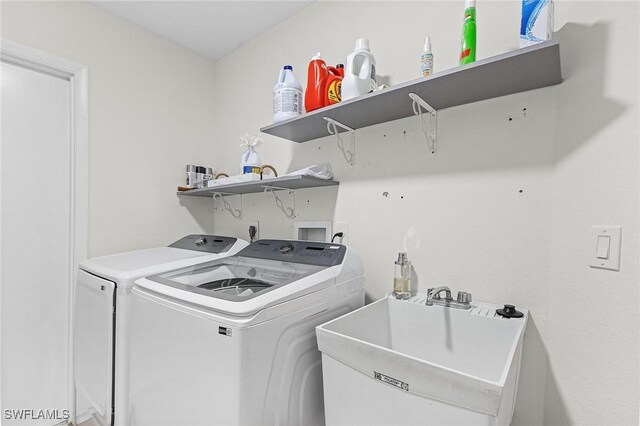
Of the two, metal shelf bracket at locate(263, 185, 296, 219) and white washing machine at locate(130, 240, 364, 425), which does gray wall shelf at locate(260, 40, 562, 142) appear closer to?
metal shelf bracket at locate(263, 185, 296, 219)

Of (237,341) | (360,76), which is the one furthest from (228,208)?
(237,341)

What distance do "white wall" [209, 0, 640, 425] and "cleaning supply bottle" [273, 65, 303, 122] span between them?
1.04 ft

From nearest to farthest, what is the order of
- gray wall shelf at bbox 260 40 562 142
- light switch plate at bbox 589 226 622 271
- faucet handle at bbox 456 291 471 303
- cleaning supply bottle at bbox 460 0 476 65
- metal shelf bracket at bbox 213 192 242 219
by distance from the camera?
light switch plate at bbox 589 226 622 271, gray wall shelf at bbox 260 40 562 142, cleaning supply bottle at bbox 460 0 476 65, faucet handle at bbox 456 291 471 303, metal shelf bracket at bbox 213 192 242 219

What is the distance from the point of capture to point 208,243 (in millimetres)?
2104

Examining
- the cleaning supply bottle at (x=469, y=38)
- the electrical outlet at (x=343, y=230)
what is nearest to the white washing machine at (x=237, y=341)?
the electrical outlet at (x=343, y=230)

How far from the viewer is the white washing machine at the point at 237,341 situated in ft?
3.15

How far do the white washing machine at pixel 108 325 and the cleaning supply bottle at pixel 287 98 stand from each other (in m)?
0.96

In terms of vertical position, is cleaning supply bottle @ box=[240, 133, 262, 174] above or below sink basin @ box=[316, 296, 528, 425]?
above

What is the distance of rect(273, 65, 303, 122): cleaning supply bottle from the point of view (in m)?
1.72

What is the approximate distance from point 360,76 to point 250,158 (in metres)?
0.98

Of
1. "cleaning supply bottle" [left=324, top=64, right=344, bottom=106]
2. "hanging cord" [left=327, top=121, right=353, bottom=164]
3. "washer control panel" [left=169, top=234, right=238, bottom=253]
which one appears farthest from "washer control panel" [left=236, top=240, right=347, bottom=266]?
"cleaning supply bottle" [left=324, top=64, right=344, bottom=106]

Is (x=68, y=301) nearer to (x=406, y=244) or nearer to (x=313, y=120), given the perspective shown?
(x=313, y=120)

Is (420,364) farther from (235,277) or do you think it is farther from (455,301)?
(235,277)

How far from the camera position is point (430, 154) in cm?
146
